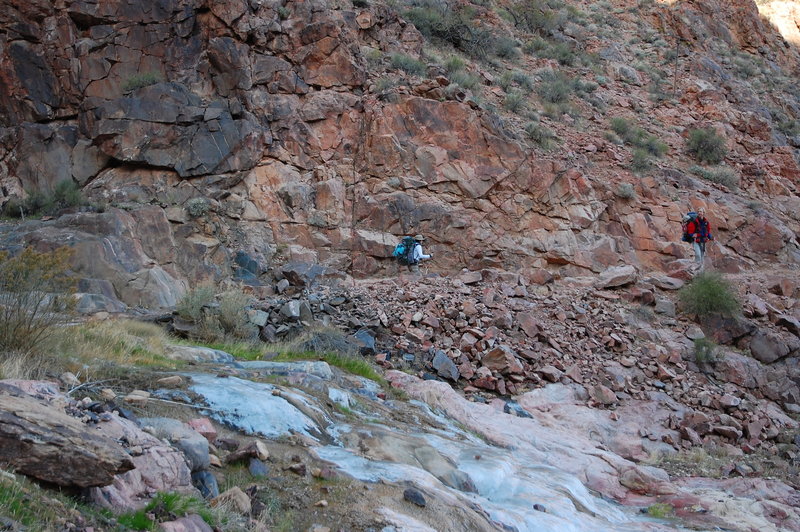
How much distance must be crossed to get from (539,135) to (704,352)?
813 cm

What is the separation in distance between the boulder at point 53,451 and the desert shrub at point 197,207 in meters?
11.3

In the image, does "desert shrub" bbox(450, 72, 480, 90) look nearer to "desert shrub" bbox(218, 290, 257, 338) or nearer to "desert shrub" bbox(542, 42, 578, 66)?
"desert shrub" bbox(542, 42, 578, 66)

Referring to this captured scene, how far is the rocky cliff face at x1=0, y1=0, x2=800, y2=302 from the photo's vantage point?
47.9 ft

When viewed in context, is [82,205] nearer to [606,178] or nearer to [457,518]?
[457,518]

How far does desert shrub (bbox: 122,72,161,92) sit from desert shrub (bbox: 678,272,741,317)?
46.7ft

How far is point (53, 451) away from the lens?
2.90 m

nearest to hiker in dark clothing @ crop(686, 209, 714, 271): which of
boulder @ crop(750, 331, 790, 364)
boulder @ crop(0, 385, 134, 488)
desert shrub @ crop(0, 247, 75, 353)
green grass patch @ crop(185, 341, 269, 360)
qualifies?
boulder @ crop(750, 331, 790, 364)

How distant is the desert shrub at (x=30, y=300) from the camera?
5023mm

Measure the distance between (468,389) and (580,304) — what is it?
439 centimetres

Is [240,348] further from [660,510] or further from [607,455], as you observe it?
[660,510]

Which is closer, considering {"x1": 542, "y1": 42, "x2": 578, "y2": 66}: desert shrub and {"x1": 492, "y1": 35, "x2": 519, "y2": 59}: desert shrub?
{"x1": 492, "y1": 35, "x2": 519, "y2": 59}: desert shrub

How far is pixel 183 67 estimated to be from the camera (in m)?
15.9

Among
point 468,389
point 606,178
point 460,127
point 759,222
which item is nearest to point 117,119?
point 460,127

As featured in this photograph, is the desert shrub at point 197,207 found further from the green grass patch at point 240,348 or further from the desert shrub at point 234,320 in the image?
the green grass patch at point 240,348
